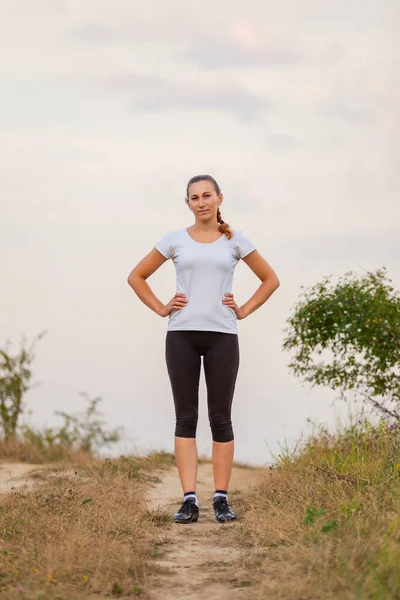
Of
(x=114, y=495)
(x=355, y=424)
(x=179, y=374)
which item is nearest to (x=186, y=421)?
(x=179, y=374)

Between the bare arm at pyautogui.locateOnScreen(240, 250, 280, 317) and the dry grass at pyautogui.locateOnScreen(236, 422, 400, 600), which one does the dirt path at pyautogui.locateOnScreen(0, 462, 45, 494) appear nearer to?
the dry grass at pyautogui.locateOnScreen(236, 422, 400, 600)

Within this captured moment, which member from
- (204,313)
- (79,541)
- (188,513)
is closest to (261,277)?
(204,313)

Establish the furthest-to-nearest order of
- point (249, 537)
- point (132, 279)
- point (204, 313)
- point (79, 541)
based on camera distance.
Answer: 1. point (132, 279)
2. point (204, 313)
3. point (249, 537)
4. point (79, 541)

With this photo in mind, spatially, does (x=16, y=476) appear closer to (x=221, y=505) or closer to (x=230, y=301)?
(x=221, y=505)

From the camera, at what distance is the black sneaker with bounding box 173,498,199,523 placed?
6531mm

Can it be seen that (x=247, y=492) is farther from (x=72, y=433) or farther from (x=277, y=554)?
(x=72, y=433)

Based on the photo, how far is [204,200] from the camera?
6.43m

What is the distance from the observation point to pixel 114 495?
7102 millimetres

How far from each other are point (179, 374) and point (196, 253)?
38.1 inches

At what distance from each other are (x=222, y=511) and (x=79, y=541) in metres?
1.77

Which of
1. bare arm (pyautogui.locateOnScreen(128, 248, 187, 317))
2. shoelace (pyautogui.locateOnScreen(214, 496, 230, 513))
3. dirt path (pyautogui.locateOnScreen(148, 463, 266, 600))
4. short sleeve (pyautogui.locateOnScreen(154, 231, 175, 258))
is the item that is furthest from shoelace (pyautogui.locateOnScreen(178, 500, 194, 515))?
short sleeve (pyautogui.locateOnScreen(154, 231, 175, 258))

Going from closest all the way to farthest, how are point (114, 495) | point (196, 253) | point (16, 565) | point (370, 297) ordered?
1. point (16, 565)
2. point (196, 253)
3. point (114, 495)
4. point (370, 297)

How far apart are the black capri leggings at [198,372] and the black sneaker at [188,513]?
565 mm

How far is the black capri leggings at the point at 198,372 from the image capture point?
6340 mm
